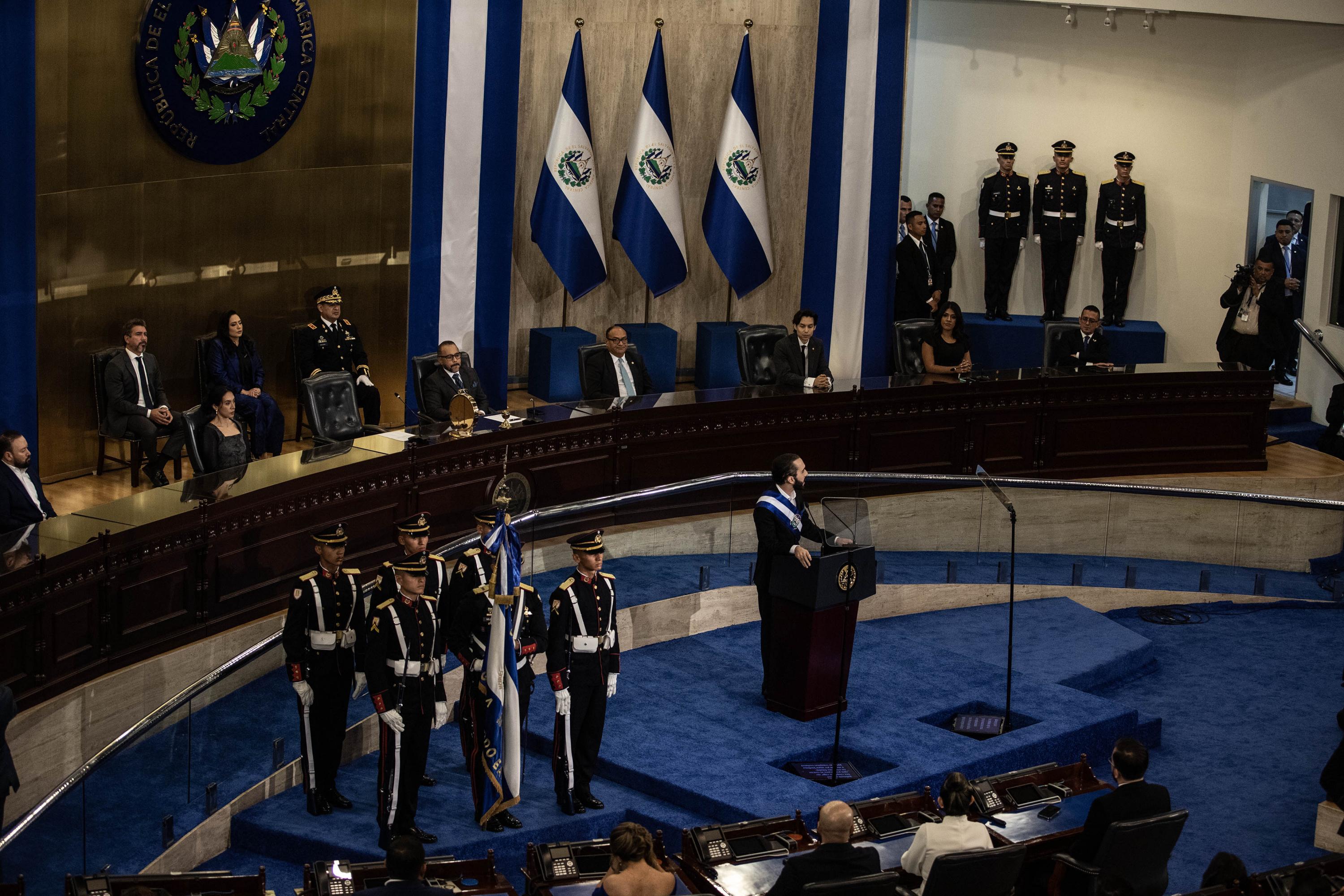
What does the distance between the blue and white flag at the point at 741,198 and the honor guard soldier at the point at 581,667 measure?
632cm

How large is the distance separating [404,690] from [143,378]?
4096 millimetres

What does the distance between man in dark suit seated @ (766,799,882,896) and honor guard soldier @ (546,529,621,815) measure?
69.3 inches

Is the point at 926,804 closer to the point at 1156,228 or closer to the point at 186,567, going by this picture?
the point at 186,567

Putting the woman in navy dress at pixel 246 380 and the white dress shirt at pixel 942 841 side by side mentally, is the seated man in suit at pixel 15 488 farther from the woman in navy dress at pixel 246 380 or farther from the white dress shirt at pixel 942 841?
the white dress shirt at pixel 942 841

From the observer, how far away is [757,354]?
1161 centimetres

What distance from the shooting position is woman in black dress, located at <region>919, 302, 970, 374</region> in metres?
11.9

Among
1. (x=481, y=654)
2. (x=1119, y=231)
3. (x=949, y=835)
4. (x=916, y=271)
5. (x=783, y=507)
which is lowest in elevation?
(x=949, y=835)

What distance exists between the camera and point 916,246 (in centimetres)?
1317

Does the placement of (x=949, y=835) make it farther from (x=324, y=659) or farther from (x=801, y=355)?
(x=801, y=355)

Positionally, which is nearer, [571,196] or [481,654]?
[481,654]

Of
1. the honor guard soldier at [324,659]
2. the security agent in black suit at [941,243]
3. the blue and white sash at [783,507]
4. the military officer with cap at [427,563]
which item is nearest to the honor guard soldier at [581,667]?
the military officer with cap at [427,563]

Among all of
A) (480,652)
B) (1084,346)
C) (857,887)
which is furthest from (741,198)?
(857,887)

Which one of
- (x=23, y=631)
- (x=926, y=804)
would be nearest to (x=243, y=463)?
(x=23, y=631)

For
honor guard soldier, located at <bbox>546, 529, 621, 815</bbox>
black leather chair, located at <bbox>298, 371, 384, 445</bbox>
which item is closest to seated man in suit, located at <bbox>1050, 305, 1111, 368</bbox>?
black leather chair, located at <bbox>298, 371, 384, 445</bbox>
